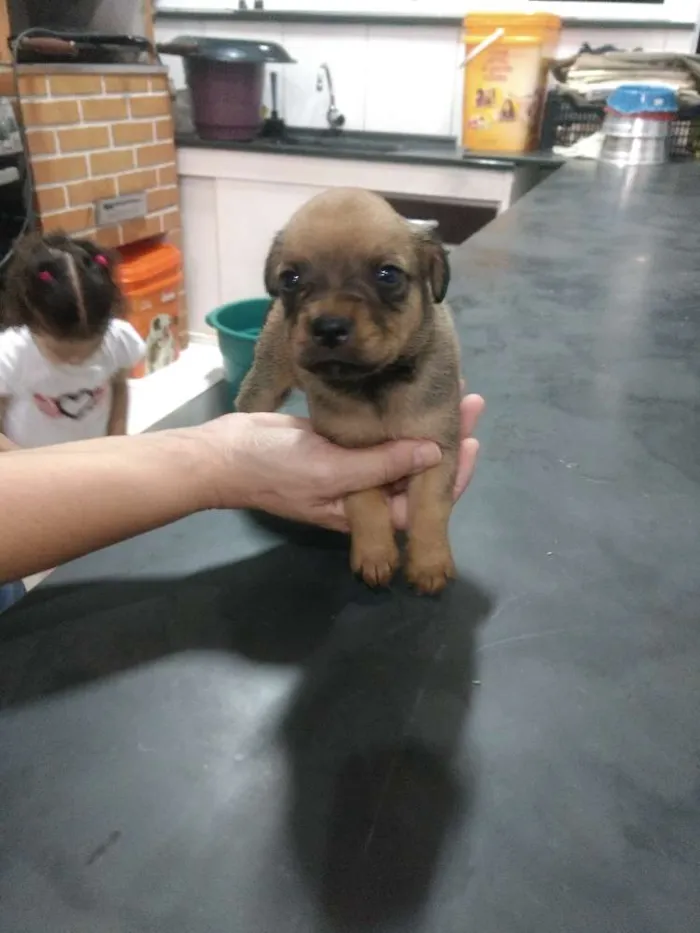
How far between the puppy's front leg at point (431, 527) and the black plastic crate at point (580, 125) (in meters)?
2.45

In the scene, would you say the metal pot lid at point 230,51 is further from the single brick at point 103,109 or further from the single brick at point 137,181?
the single brick at point 137,181

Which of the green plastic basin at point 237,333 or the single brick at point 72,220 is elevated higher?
the single brick at point 72,220

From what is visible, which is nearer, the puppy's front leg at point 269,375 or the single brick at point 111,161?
the puppy's front leg at point 269,375

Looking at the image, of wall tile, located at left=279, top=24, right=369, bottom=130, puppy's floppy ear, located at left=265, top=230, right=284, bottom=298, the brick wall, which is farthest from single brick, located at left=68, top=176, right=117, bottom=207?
puppy's floppy ear, located at left=265, top=230, right=284, bottom=298

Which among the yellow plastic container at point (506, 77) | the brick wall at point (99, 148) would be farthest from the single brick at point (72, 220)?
the yellow plastic container at point (506, 77)

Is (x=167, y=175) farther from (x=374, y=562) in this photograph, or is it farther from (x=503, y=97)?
(x=374, y=562)

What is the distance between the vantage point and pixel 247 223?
3.31 m

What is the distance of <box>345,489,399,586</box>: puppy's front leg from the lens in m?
0.73

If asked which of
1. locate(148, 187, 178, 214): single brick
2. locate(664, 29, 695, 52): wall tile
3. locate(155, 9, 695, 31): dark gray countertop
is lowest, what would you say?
locate(148, 187, 178, 214): single brick

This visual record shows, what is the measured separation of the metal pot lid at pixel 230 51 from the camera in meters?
2.96

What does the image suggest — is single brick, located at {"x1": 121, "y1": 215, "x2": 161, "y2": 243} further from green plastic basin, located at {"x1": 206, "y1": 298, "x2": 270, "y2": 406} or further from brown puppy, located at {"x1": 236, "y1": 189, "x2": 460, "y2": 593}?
brown puppy, located at {"x1": 236, "y1": 189, "x2": 460, "y2": 593}

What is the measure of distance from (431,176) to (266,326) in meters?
1.91

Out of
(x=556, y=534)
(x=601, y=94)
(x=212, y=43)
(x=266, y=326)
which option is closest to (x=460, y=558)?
(x=556, y=534)

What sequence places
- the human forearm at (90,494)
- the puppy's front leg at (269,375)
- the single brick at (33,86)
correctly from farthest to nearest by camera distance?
→ 1. the single brick at (33,86)
2. the puppy's front leg at (269,375)
3. the human forearm at (90,494)
